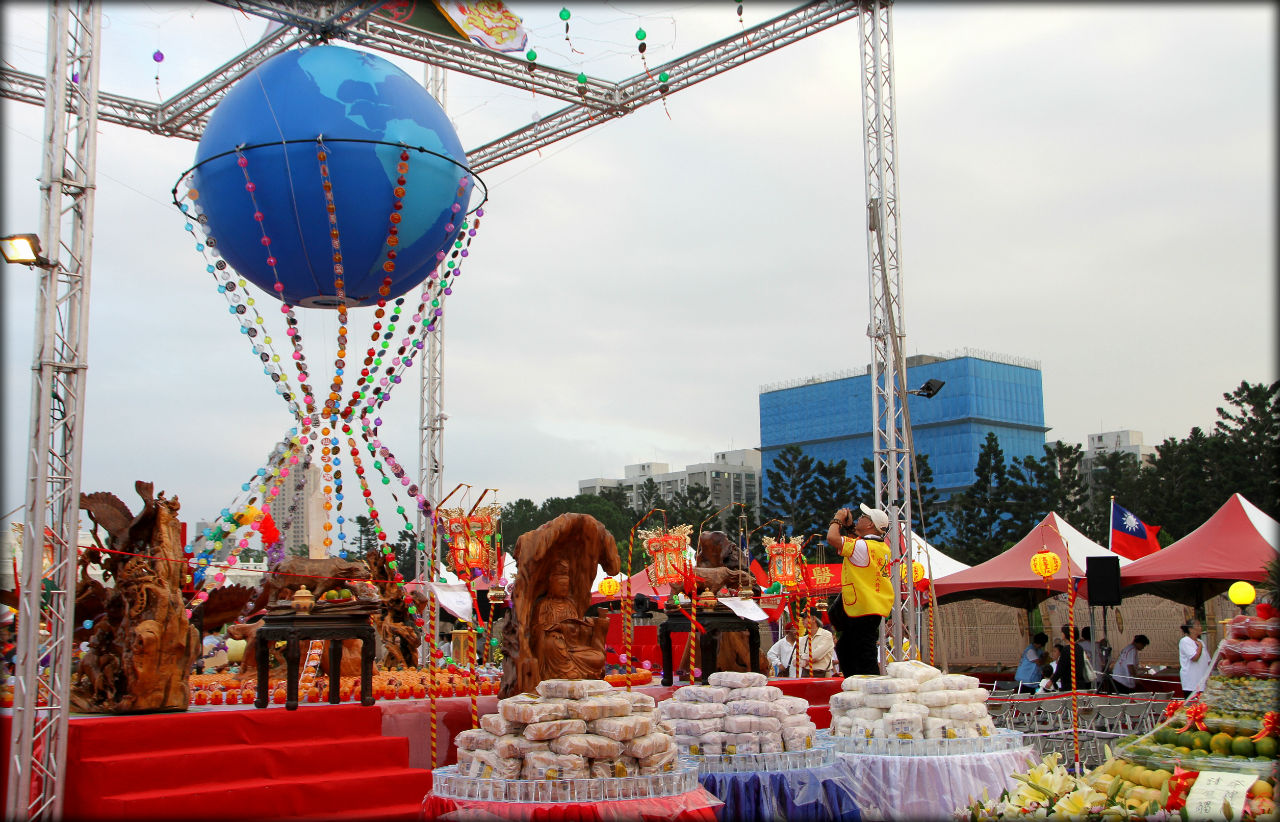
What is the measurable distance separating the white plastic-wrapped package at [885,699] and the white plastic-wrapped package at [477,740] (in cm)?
313

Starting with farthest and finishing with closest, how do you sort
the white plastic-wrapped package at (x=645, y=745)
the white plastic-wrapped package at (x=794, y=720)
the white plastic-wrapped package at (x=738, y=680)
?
the white plastic-wrapped package at (x=738, y=680)
the white plastic-wrapped package at (x=794, y=720)
the white plastic-wrapped package at (x=645, y=745)

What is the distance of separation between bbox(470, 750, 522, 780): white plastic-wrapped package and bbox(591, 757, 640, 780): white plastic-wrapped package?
397 mm

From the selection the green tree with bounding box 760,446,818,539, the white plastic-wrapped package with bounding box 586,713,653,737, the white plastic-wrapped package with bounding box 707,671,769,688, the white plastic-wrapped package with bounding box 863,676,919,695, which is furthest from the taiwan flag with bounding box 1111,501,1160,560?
the green tree with bounding box 760,446,818,539

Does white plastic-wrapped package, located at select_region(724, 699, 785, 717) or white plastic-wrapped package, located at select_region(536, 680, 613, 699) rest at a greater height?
white plastic-wrapped package, located at select_region(536, 680, 613, 699)

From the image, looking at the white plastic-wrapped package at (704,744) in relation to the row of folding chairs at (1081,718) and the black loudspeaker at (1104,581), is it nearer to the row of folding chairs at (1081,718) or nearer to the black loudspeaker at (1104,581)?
the black loudspeaker at (1104,581)

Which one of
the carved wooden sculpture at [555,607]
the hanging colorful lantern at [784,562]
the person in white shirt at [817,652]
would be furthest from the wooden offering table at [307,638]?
the person in white shirt at [817,652]

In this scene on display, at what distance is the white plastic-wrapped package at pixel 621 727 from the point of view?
582 cm

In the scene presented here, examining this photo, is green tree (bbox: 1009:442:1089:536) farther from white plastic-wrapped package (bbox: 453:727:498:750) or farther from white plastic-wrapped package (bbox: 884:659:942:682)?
white plastic-wrapped package (bbox: 453:727:498:750)

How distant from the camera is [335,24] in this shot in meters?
9.79

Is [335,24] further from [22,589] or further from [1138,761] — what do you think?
[1138,761]

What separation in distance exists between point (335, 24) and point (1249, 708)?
860 cm

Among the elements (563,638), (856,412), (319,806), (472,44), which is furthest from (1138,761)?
(856,412)

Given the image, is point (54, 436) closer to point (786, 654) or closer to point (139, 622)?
point (139, 622)

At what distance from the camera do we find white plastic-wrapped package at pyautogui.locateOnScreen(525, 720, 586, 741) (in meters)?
5.77
